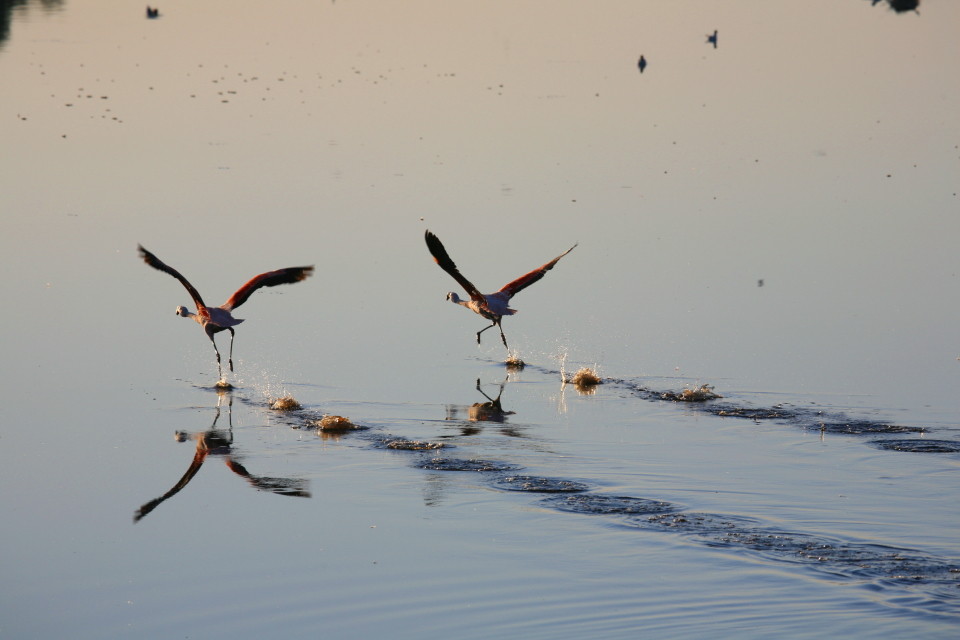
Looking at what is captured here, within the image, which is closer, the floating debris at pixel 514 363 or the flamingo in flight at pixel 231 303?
the flamingo in flight at pixel 231 303

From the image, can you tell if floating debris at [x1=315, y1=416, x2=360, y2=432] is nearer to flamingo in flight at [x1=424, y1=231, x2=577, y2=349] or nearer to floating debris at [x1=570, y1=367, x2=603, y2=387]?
floating debris at [x1=570, y1=367, x2=603, y2=387]

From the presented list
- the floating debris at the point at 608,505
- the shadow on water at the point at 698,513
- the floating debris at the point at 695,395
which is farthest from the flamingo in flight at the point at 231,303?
the floating debris at the point at 608,505

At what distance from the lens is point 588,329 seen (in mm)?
18281

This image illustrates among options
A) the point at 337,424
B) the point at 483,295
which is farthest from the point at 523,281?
the point at 337,424

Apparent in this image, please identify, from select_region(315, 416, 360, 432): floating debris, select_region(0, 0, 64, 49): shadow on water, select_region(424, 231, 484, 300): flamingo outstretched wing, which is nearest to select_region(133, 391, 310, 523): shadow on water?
Answer: select_region(315, 416, 360, 432): floating debris

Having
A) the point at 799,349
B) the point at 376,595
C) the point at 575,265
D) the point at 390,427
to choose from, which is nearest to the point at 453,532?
the point at 376,595

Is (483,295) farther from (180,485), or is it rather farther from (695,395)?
(180,485)

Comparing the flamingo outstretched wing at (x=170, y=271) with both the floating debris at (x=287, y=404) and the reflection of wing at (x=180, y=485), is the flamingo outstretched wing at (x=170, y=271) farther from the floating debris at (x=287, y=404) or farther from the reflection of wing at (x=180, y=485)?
the reflection of wing at (x=180, y=485)

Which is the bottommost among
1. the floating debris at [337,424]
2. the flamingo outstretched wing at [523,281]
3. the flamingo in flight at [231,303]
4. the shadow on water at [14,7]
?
the floating debris at [337,424]

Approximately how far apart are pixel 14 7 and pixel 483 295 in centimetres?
4884

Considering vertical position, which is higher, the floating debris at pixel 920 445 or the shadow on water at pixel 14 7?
the shadow on water at pixel 14 7

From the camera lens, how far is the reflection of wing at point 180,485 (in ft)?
38.6

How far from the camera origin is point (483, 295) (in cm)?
1802

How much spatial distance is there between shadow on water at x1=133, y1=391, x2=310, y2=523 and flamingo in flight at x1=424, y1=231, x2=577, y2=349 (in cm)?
353
